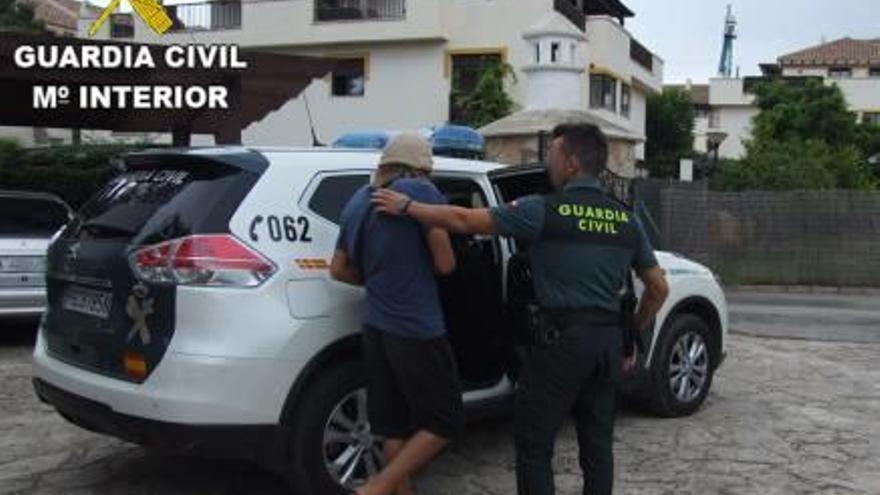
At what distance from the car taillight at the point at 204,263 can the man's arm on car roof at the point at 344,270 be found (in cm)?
29

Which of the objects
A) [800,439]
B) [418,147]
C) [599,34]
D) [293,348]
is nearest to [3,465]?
[293,348]

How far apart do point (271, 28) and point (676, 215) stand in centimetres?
1915

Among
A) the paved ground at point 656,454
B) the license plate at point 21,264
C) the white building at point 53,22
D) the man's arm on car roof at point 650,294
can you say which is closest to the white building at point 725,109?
the white building at point 53,22

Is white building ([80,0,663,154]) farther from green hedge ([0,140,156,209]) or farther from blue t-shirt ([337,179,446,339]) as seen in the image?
blue t-shirt ([337,179,446,339])

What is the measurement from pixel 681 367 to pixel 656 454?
105 centimetres

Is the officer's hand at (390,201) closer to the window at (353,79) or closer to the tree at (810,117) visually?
the window at (353,79)

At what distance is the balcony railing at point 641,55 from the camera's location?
1582 inches

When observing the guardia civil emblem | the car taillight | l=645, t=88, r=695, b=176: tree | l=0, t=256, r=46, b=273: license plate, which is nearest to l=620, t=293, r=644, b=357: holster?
the car taillight

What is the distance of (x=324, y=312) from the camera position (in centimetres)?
523

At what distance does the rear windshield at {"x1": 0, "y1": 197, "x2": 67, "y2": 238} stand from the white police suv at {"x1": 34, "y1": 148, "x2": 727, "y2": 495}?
5.08 metres

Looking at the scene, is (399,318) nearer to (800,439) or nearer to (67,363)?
(67,363)

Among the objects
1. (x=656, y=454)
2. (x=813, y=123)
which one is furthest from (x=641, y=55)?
(x=656, y=454)

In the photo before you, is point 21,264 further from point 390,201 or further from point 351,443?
point 390,201

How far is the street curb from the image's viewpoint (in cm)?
2091
